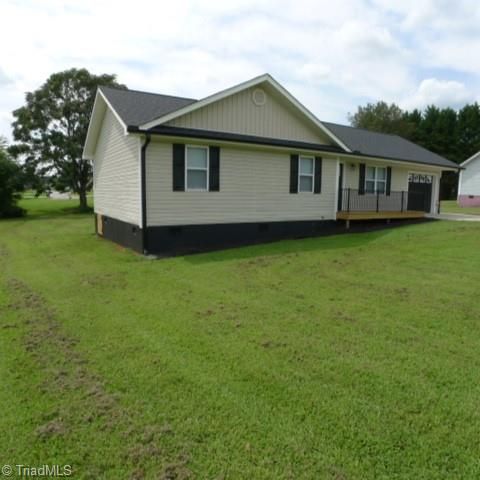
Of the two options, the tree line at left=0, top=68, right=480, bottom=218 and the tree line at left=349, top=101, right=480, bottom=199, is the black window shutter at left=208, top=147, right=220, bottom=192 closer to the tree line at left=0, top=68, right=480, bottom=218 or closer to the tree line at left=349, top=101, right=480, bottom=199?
the tree line at left=0, top=68, right=480, bottom=218

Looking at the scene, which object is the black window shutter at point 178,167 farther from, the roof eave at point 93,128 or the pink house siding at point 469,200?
the pink house siding at point 469,200

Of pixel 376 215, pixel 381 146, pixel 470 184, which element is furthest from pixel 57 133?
pixel 470 184

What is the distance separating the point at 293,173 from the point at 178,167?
14.2 feet

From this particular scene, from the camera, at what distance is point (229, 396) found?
3.24m

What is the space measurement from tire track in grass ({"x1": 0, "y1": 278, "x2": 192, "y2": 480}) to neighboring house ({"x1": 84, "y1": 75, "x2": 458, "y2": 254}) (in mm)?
6057

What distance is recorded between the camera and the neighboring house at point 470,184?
1176 inches

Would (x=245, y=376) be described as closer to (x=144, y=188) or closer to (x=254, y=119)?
(x=144, y=188)

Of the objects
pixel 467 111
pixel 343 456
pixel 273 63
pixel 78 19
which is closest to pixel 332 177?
pixel 273 63

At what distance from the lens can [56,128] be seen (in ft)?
97.0

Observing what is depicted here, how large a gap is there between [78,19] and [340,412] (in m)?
10.4

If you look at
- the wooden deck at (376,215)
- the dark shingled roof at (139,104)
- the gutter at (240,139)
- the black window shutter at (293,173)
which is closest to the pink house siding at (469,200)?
the wooden deck at (376,215)

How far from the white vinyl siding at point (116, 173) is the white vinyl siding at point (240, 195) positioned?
1.82 ft

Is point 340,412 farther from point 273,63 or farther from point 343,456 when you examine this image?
point 273,63

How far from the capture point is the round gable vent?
12.0m
